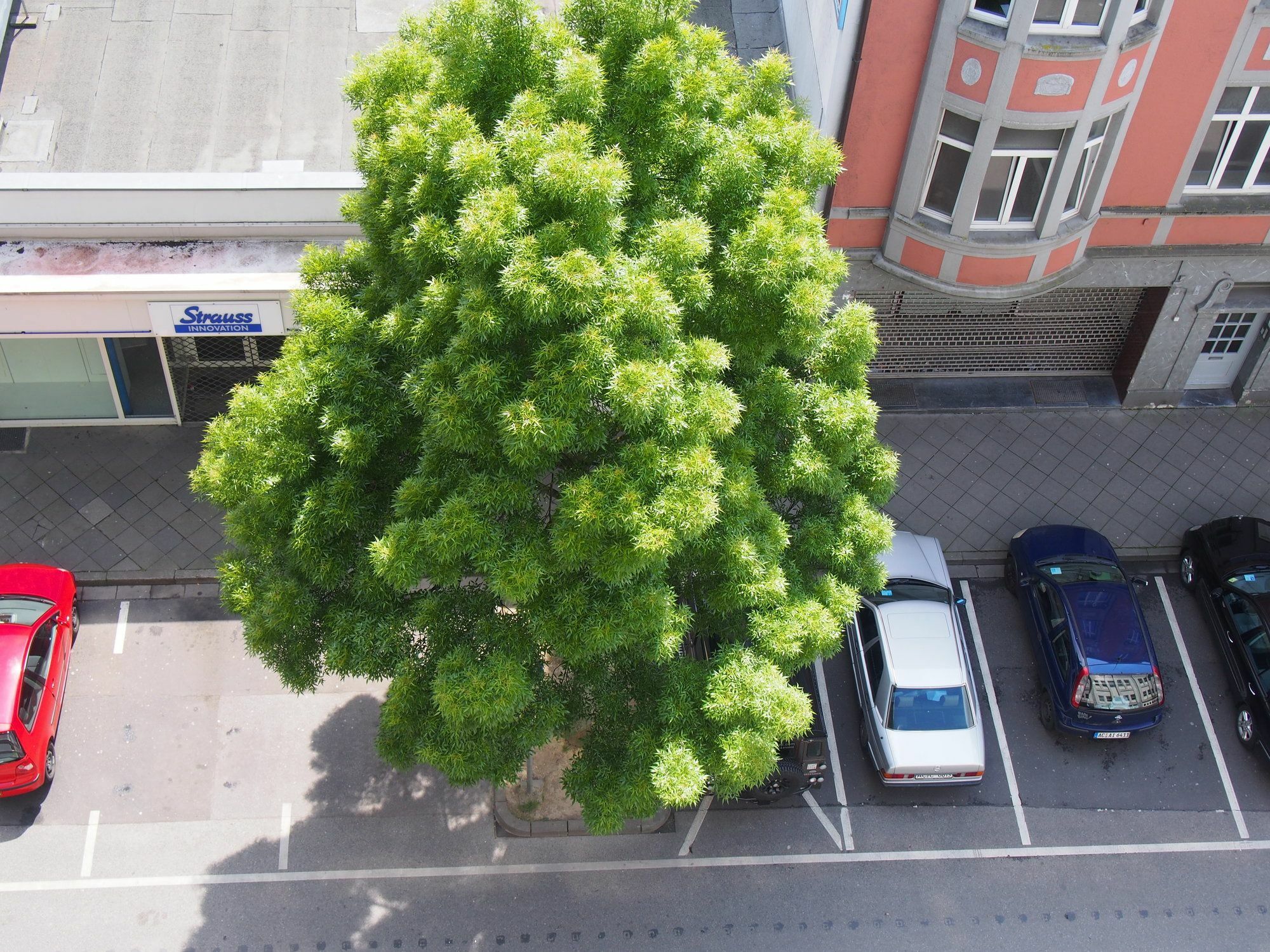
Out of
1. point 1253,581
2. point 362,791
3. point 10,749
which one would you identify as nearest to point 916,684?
point 1253,581

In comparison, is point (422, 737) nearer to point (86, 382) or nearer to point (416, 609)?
point (416, 609)

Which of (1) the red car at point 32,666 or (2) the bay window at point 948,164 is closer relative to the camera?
(1) the red car at point 32,666

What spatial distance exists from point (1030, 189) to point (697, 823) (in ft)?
32.3

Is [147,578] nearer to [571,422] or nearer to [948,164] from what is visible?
[571,422]

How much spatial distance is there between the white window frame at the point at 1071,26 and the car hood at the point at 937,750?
897cm

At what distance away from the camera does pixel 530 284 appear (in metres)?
10.0

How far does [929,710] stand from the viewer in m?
16.1

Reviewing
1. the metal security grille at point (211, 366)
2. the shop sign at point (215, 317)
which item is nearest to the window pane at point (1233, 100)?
the shop sign at point (215, 317)

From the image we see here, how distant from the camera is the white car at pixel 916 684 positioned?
15875 millimetres

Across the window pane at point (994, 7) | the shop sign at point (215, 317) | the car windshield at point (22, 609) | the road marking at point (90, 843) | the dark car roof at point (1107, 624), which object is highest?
the window pane at point (994, 7)

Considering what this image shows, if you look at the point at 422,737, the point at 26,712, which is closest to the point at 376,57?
the point at 422,737

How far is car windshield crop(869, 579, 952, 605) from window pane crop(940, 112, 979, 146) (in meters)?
6.14

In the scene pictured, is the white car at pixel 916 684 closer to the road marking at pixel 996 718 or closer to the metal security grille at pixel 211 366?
the road marking at pixel 996 718

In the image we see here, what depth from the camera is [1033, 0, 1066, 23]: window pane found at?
14047 mm
